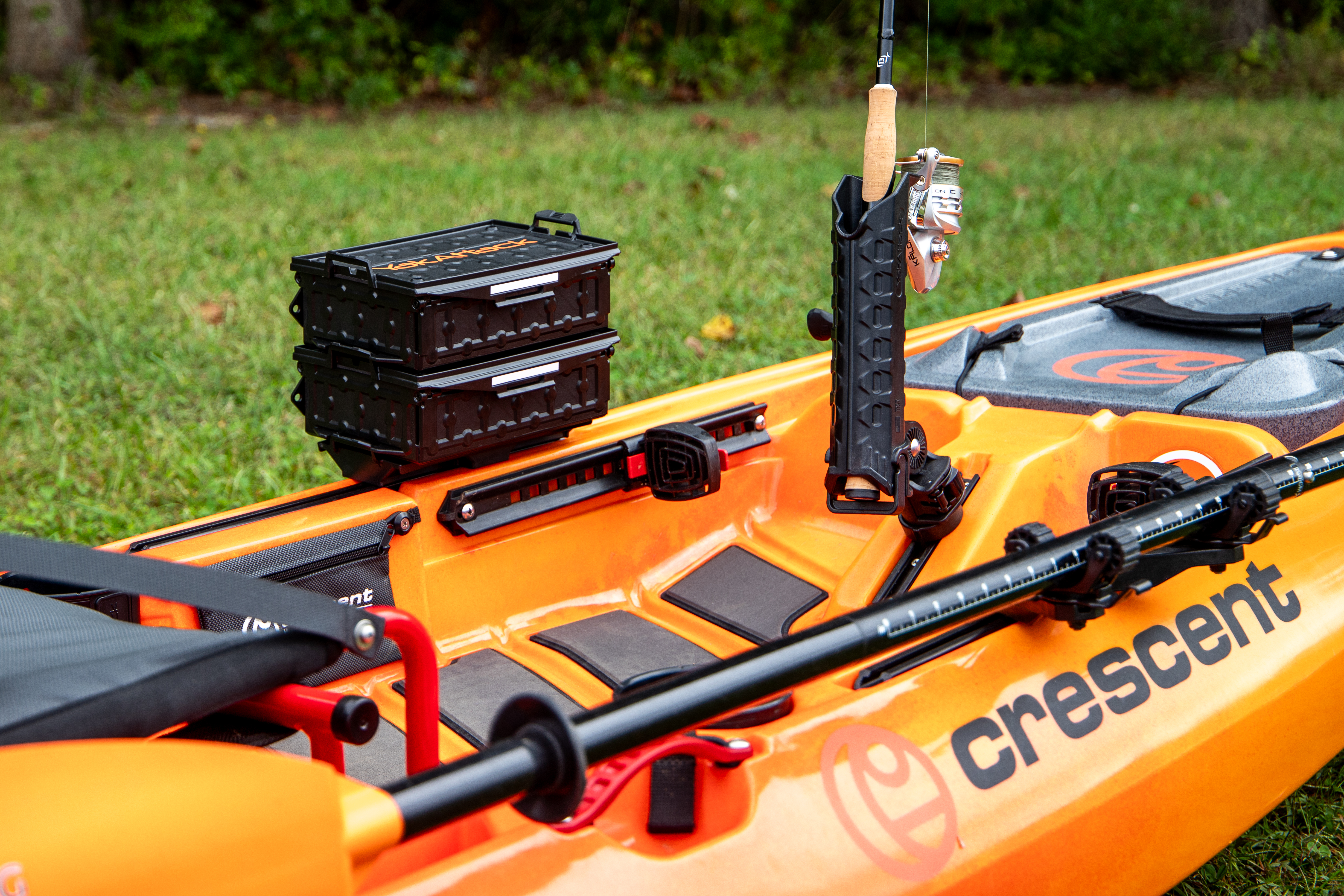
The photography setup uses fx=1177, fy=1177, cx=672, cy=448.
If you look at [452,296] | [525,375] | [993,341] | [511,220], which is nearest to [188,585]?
[452,296]

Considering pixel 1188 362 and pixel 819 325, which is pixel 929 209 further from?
pixel 1188 362

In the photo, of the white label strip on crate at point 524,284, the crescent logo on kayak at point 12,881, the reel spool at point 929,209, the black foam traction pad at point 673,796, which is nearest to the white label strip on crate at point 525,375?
the white label strip on crate at point 524,284

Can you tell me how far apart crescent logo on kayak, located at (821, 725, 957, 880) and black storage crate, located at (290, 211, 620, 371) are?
1.04 metres

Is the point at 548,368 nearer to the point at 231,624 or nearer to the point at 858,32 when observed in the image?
the point at 231,624

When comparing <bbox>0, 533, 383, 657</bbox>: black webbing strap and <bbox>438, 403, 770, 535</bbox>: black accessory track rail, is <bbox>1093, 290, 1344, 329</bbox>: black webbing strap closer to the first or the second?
<bbox>438, 403, 770, 535</bbox>: black accessory track rail

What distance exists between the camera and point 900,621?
1429 millimetres

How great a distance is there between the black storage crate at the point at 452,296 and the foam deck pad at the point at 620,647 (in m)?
0.60

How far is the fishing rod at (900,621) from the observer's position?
1134mm

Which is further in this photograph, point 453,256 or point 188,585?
point 453,256

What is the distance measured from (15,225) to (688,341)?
3.62 m

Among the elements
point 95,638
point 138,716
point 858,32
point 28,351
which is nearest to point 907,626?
point 138,716

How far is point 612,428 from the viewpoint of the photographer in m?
2.57

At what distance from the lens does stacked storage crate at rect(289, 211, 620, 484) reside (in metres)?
2.16

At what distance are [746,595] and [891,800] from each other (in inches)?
38.9
